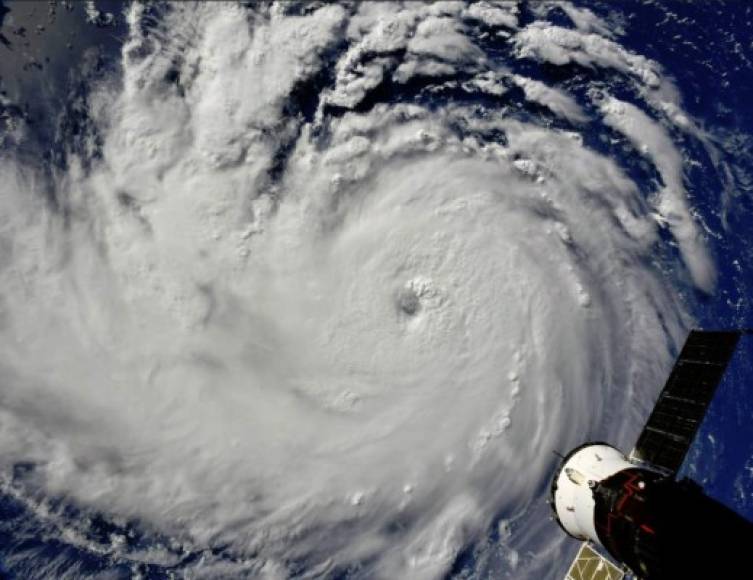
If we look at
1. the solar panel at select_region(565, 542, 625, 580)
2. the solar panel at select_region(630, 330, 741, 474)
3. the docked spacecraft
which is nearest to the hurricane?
the solar panel at select_region(630, 330, 741, 474)

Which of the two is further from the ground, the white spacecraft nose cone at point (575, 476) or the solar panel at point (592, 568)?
the white spacecraft nose cone at point (575, 476)

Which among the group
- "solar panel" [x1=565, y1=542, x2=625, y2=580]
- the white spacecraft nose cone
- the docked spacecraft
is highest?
the docked spacecraft

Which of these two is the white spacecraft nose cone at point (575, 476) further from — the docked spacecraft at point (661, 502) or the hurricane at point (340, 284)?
the hurricane at point (340, 284)

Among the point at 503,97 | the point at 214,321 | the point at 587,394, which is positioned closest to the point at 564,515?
the point at 587,394

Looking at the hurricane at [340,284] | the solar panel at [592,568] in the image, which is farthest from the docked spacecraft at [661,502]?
the hurricane at [340,284]

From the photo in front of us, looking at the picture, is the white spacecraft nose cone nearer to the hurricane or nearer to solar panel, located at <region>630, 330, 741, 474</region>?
solar panel, located at <region>630, 330, 741, 474</region>

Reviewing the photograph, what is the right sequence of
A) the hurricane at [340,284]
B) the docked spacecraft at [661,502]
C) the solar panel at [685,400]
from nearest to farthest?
the docked spacecraft at [661,502], the solar panel at [685,400], the hurricane at [340,284]

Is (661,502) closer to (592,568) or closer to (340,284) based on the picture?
(592,568)
